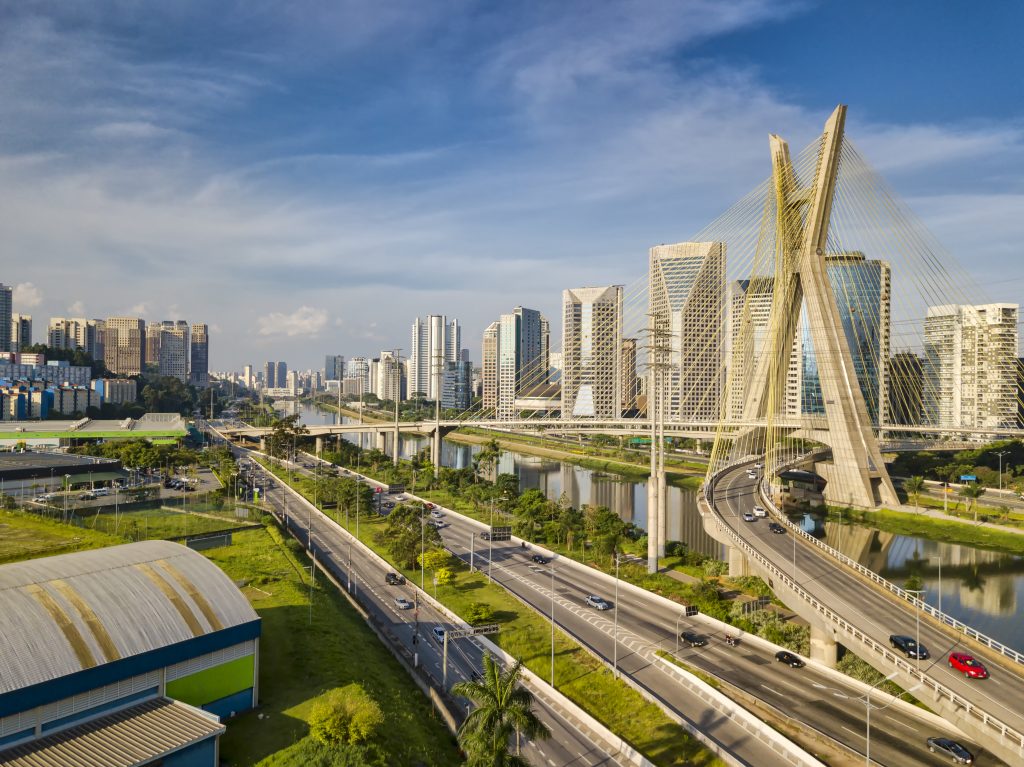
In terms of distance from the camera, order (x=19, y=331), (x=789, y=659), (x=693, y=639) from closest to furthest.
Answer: (x=789, y=659)
(x=693, y=639)
(x=19, y=331)

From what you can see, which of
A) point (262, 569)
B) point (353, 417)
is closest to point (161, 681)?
point (262, 569)

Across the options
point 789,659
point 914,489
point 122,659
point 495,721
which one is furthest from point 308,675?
point 914,489

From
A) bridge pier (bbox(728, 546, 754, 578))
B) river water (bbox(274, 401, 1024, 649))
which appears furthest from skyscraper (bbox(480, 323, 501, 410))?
bridge pier (bbox(728, 546, 754, 578))

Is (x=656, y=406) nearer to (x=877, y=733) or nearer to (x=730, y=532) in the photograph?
(x=730, y=532)

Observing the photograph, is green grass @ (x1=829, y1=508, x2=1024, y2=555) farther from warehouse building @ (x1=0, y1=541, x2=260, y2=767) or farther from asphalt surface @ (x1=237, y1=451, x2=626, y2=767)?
warehouse building @ (x1=0, y1=541, x2=260, y2=767)

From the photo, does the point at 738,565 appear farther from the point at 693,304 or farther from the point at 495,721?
the point at 693,304

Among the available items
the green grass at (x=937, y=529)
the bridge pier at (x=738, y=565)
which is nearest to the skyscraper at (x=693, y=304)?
the green grass at (x=937, y=529)
